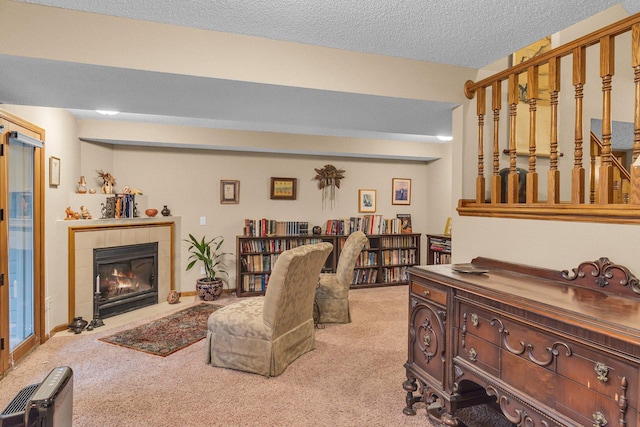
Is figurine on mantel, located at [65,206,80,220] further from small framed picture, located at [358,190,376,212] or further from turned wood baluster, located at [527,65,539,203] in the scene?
turned wood baluster, located at [527,65,539,203]

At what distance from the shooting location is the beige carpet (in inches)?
88.0

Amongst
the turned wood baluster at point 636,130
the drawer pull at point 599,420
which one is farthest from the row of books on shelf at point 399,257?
the drawer pull at point 599,420

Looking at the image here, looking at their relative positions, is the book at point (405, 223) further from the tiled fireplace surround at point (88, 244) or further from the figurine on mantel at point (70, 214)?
the figurine on mantel at point (70, 214)

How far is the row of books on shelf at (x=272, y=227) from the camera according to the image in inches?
214

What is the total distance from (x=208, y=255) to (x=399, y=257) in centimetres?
308

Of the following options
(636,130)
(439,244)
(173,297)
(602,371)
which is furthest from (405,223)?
(602,371)

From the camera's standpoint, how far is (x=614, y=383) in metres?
1.17

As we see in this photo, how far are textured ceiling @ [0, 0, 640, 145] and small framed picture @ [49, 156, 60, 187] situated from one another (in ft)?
3.17

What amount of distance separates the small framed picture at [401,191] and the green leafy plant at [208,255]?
119 inches

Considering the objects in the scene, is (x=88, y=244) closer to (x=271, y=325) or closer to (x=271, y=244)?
(x=271, y=244)

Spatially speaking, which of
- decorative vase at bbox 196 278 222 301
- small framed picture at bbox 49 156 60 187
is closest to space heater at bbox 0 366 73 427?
small framed picture at bbox 49 156 60 187

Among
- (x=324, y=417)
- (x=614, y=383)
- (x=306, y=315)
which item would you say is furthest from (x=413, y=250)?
(x=614, y=383)

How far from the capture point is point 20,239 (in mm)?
3117

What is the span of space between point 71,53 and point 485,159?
2806 millimetres
